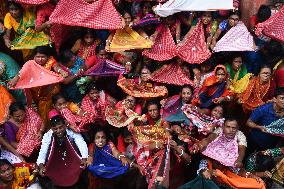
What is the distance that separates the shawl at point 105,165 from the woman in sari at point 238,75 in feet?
6.24

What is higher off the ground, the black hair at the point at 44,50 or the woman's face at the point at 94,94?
the black hair at the point at 44,50

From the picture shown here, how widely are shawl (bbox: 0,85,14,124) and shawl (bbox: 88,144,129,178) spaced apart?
1.36m

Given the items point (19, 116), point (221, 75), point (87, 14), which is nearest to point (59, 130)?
point (19, 116)

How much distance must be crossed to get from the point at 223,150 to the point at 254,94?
3.39 ft

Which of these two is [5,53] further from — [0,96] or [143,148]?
[143,148]

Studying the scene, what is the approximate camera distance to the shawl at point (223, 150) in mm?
7105

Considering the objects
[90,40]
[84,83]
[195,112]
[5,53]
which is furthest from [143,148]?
[5,53]

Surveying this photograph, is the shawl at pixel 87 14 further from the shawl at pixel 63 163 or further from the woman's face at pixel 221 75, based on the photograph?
the shawl at pixel 63 163

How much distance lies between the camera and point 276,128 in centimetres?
721

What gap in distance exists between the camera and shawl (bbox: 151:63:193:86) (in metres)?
7.96

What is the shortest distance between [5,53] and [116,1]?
6.65 feet

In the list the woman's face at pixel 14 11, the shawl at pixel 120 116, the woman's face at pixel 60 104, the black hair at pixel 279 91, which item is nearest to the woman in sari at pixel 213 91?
the black hair at pixel 279 91

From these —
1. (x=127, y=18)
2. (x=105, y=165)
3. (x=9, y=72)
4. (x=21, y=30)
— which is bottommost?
(x=105, y=165)

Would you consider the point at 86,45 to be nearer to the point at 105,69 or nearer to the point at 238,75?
the point at 105,69
